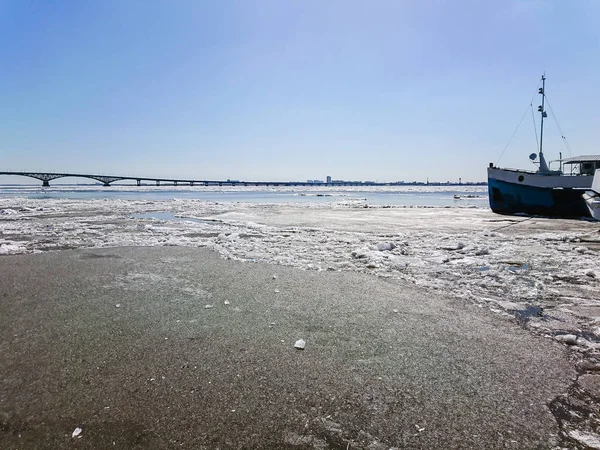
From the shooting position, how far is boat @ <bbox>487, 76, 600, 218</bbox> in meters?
20.9

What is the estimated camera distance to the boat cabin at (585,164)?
21016mm

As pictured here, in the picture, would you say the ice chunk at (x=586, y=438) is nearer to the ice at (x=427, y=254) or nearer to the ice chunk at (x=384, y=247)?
the ice at (x=427, y=254)

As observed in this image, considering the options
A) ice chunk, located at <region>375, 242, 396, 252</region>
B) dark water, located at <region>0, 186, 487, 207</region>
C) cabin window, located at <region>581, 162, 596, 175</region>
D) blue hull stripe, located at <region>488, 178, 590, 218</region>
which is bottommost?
ice chunk, located at <region>375, 242, 396, 252</region>

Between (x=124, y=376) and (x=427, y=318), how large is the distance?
3.20 m

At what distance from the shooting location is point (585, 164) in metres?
21.7

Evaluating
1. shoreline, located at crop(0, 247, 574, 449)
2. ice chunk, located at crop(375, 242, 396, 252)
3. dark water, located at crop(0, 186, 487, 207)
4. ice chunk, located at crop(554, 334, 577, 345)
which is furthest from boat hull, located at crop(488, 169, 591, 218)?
shoreline, located at crop(0, 247, 574, 449)

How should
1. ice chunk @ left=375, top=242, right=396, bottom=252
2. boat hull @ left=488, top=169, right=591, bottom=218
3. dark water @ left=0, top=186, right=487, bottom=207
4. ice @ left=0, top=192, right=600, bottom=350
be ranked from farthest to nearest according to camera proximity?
dark water @ left=0, top=186, right=487, bottom=207
boat hull @ left=488, top=169, right=591, bottom=218
ice chunk @ left=375, top=242, right=396, bottom=252
ice @ left=0, top=192, right=600, bottom=350

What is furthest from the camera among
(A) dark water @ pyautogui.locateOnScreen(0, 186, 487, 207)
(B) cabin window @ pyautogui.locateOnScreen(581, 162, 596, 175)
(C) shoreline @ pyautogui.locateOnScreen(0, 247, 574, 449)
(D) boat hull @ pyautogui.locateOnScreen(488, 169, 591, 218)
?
(A) dark water @ pyautogui.locateOnScreen(0, 186, 487, 207)

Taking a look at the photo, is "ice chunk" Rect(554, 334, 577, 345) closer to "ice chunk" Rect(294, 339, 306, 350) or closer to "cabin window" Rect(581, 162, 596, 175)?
"ice chunk" Rect(294, 339, 306, 350)

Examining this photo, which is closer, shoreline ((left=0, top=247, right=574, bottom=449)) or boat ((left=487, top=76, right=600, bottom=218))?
shoreline ((left=0, top=247, right=574, bottom=449))

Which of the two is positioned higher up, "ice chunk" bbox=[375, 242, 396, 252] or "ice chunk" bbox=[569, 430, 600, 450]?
"ice chunk" bbox=[375, 242, 396, 252]

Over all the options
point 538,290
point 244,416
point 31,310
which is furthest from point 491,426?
point 31,310

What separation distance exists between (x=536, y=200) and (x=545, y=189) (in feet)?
2.67

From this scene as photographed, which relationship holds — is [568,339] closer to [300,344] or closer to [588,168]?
[300,344]
